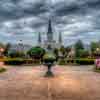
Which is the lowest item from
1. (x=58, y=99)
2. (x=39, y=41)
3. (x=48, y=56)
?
(x=58, y=99)

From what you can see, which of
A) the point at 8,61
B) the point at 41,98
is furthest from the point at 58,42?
the point at 41,98

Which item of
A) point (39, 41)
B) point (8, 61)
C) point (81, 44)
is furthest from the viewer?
point (39, 41)

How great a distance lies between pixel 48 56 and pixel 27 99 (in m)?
8.36

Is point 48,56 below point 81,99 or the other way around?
the other way around

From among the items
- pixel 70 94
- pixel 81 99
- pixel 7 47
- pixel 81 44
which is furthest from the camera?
pixel 81 44

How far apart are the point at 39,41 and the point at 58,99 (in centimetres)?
11394

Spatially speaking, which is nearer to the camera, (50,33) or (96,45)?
(96,45)

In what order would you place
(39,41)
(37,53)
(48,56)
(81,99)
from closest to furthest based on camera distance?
(81,99)
(48,56)
(37,53)
(39,41)

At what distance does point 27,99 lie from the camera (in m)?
8.41

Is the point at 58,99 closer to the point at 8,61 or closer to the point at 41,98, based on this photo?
the point at 41,98

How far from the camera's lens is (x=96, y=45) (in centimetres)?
7944

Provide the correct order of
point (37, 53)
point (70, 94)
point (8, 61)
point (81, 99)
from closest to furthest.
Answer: point (81, 99), point (70, 94), point (8, 61), point (37, 53)

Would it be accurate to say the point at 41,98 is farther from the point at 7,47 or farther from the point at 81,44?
the point at 81,44

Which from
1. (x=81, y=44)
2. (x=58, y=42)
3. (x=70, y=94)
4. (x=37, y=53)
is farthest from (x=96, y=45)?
(x=70, y=94)
